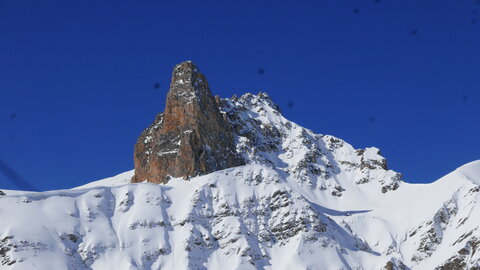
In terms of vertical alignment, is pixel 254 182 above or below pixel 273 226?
above

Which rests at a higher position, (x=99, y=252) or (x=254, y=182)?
(x=254, y=182)

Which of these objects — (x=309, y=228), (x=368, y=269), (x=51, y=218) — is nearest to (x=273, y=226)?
(x=309, y=228)

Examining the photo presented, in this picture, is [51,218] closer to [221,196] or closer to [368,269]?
[221,196]

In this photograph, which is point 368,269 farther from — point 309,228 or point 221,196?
point 221,196

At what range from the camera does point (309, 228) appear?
7175 inches

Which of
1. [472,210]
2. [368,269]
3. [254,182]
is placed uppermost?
[254,182]

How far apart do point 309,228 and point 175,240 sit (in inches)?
1176

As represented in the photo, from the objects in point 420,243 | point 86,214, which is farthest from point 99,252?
point 420,243

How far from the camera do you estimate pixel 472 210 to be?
190m

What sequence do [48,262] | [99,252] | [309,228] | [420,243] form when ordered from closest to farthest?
[48,262]
[99,252]
[309,228]
[420,243]

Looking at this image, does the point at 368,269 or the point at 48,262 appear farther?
the point at 368,269

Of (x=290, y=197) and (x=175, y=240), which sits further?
(x=290, y=197)

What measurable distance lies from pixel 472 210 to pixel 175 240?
69222 mm

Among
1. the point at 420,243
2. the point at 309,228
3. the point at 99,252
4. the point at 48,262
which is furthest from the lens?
the point at 420,243
